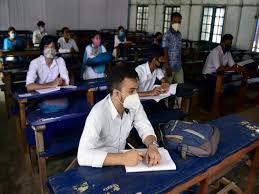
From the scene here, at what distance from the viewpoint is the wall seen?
24.1 feet

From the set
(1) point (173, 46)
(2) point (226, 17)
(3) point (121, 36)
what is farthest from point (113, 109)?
(2) point (226, 17)

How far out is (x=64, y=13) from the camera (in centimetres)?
977

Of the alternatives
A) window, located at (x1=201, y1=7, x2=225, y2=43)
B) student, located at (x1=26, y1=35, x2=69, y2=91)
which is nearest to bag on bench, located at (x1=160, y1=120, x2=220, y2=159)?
student, located at (x1=26, y1=35, x2=69, y2=91)

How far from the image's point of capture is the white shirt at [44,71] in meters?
2.80

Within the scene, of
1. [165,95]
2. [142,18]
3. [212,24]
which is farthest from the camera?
[142,18]

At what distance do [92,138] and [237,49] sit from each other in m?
7.20

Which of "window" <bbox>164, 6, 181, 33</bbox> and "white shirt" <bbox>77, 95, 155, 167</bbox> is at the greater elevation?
"window" <bbox>164, 6, 181, 33</bbox>

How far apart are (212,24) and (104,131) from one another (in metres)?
7.71

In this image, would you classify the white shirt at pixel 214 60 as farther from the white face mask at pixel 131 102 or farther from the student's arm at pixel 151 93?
the white face mask at pixel 131 102

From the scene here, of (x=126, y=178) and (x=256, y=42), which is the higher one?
(x=256, y=42)

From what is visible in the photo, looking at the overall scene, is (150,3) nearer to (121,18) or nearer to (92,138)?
(121,18)

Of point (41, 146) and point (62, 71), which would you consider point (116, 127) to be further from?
point (62, 71)

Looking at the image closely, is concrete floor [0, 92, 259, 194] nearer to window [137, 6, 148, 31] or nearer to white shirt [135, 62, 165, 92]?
white shirt [135, 62, 165, 92]

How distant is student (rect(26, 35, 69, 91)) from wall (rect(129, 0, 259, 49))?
6.24 m
